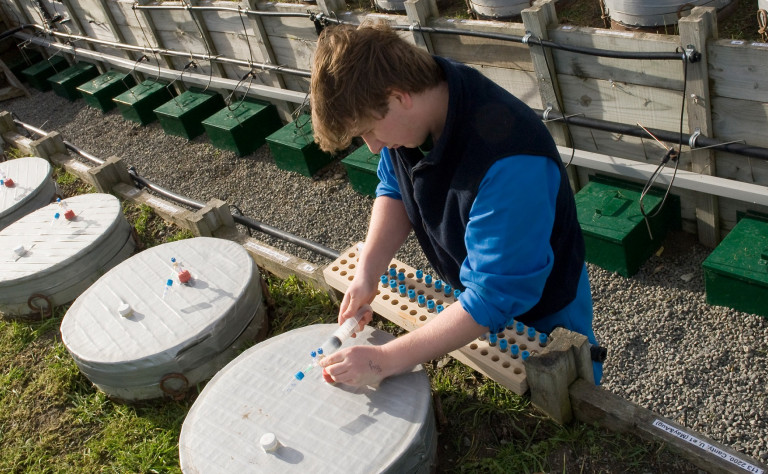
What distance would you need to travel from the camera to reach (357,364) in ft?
7.44

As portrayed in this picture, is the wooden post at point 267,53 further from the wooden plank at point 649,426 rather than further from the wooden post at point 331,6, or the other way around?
the wooden plank at point 649,426

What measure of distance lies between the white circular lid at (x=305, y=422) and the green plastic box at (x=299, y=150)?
4.42 metres

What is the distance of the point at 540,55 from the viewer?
502 cm

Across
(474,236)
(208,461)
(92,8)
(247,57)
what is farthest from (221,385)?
(92,8)

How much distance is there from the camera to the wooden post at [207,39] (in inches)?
324

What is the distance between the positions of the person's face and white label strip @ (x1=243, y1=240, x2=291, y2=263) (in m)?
2.28

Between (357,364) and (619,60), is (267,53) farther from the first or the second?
(357,364)

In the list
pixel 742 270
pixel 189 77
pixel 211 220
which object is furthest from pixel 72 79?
pixel 742 270

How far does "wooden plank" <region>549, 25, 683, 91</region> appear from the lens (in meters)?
4.38

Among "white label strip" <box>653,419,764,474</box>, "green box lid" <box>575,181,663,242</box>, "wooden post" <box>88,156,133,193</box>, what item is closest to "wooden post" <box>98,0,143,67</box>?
"wooden post" <box>88,156,133,193</box>

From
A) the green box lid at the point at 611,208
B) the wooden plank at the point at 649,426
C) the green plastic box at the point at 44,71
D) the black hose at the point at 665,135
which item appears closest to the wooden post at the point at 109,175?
the black hose at the point at 665,135

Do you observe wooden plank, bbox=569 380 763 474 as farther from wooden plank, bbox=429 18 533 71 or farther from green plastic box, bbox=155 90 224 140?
green plastic box, bbox=155 90 224 140

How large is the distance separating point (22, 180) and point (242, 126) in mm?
2737

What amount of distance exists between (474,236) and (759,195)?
3292 millimetres
